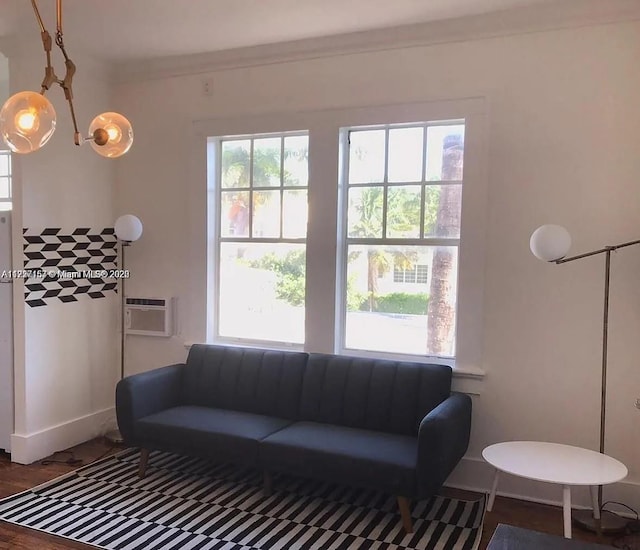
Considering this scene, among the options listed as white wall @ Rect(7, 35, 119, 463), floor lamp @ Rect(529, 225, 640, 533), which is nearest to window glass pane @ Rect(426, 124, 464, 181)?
floor lamp @ Rect(529, 225, 640, 533)

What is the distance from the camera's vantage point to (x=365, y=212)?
3.81 m

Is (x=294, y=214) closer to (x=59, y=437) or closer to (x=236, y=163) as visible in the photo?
(x=236, y=163)

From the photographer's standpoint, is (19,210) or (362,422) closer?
(362,422)

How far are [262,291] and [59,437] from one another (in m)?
1.76

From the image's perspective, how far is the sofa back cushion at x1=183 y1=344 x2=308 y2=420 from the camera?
3723mm

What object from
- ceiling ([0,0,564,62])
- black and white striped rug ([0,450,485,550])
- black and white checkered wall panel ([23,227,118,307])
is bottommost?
black and white striped rug ([0,450,485,550])

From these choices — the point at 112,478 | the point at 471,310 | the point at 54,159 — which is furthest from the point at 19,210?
the point at 471,310

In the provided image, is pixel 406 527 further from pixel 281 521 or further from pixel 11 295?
pixel 11 295

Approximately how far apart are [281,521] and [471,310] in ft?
5.32

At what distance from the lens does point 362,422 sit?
3.46 metres

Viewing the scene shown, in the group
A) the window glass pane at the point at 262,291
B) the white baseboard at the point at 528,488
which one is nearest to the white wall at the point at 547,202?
the white baseboard at the point at 528,488

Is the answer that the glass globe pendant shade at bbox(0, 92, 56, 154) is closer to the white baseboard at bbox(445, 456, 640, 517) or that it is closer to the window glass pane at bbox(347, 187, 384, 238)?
the window glass pane at bbox(347, 187, 384, 238)

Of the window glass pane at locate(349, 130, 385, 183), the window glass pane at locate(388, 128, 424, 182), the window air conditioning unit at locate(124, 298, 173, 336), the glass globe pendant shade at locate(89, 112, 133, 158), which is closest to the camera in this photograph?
the glass globe pendant shade at locate(89, 112, 133, 158)

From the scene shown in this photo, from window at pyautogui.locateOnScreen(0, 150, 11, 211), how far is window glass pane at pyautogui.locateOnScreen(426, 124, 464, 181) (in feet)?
11.3
